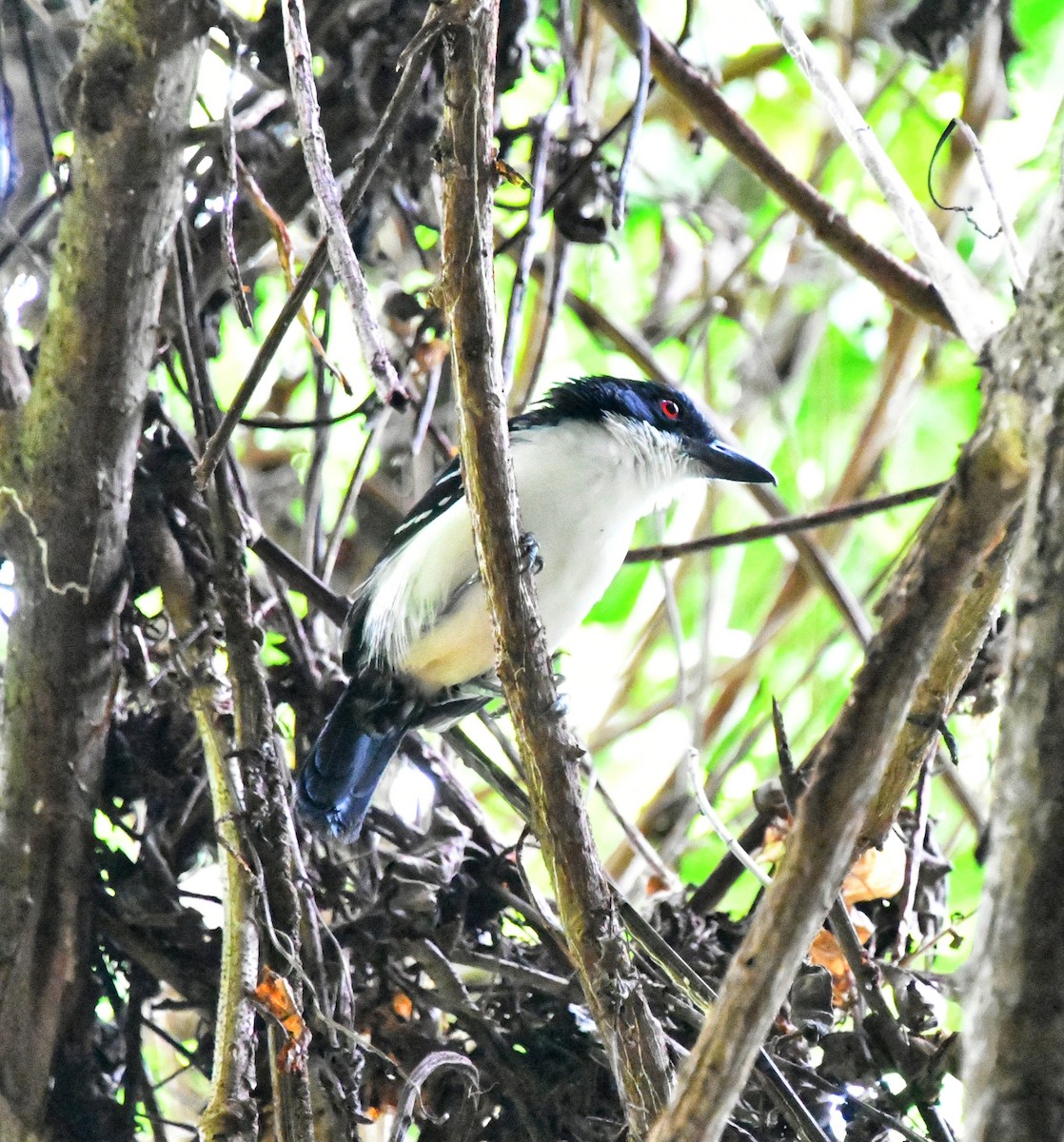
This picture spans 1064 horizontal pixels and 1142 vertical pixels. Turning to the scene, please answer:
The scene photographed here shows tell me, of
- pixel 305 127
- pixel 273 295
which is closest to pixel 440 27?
pixel 305 127

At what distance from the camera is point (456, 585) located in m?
3.40

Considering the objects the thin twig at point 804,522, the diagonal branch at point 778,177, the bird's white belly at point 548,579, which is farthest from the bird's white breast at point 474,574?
the diagonal branch at point 778,177

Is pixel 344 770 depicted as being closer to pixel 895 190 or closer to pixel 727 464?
A: pixel 727 464

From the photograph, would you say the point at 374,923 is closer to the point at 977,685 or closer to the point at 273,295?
the point at 977,685

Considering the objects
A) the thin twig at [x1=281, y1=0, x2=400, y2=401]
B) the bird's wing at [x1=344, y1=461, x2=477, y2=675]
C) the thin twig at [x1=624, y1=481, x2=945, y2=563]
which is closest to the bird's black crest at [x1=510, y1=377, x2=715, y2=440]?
the bird's wing at [x1=344, y1=461, x2=477, y2=675]

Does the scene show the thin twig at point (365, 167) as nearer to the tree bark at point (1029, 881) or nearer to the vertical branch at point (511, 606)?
the vertical branch at point (511, 606)

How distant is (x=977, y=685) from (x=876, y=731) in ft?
5.92

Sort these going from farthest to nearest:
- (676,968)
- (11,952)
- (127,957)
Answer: (127,957), (11,952), (676,968)

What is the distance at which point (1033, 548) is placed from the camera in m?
0.94

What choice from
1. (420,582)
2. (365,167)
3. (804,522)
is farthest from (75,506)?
(804,522)

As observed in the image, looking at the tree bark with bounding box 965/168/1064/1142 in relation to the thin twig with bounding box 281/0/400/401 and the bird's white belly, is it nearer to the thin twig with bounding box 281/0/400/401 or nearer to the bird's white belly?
the thin twig with bounding box 281/0/400/401

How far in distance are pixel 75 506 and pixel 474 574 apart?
1.10 metres

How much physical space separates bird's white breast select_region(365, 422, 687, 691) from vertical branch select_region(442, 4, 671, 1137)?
4.59ft

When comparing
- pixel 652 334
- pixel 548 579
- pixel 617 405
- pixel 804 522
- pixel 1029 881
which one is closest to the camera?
pixel 1029 881
